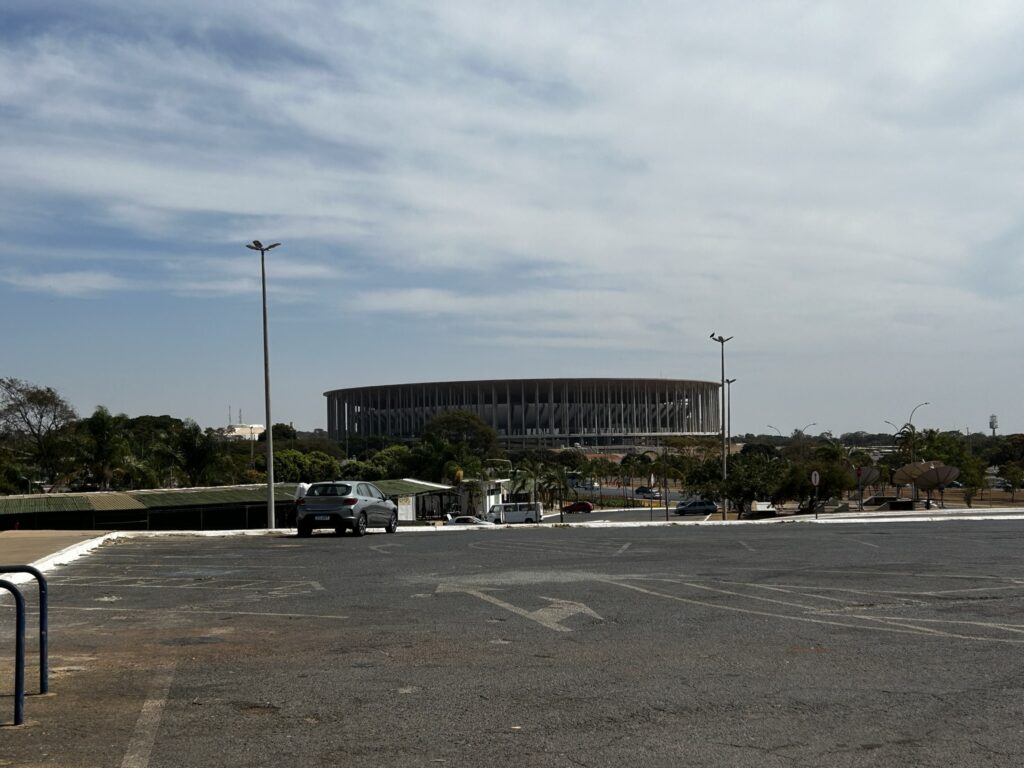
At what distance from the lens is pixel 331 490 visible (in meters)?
29.5

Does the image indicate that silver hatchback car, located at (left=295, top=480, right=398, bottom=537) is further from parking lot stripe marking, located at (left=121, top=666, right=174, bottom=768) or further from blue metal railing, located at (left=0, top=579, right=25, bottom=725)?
blue metal railing, located at (left=0, top=579, right=25, bottom=725)

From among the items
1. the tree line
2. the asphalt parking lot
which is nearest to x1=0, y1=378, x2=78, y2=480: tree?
the tree line

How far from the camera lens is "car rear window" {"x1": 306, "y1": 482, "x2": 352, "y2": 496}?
29406 mm

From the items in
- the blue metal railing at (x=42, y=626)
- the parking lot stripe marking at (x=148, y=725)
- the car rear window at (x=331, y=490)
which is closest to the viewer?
the parking lot stripe marking at (x=148, y=725)

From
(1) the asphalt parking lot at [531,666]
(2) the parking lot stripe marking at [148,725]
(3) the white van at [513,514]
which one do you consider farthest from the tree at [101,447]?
(2) the parking lot stripe marking at [148,725]

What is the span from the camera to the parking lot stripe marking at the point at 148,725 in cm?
661

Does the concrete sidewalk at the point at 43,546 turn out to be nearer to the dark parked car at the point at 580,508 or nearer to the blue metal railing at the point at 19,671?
the blue metal railing at the point at 19,671

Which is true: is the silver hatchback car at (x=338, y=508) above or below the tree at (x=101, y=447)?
below

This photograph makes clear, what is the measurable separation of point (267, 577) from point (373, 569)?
1.97m

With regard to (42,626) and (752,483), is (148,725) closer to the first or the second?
(42,626)

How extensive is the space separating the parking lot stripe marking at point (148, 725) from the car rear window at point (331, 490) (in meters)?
20.1

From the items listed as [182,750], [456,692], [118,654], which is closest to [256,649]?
[118,654]

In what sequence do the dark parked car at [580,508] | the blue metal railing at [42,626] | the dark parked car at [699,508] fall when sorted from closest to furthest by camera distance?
the blue metal railing at [42,626] → the dark parked car at [699,508] → the dark parked car at [580,508]

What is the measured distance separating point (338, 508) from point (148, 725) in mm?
21564
